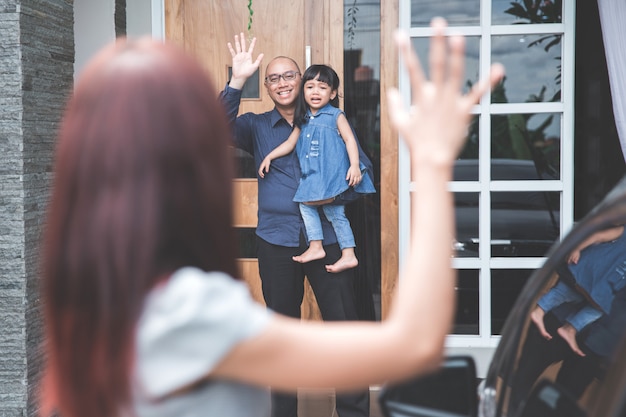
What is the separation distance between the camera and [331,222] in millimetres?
4234

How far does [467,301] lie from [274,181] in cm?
163

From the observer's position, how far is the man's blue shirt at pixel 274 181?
422 cm

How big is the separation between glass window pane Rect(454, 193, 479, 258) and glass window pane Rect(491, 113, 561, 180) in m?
0.22

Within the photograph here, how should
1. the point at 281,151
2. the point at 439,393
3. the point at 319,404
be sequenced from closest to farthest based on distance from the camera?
the point at 439,393 → the point at 281,151 → the point at 319,404

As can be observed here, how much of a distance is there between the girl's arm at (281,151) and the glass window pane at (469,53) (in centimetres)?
123

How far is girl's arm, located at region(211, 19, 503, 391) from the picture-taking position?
45.6 inches

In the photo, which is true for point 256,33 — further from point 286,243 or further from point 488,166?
point 488,166

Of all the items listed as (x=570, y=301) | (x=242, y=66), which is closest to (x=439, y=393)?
(x=570, y=301)

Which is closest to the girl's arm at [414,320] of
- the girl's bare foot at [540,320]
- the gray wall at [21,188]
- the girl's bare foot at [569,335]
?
the girl's bare foot at [540,320]

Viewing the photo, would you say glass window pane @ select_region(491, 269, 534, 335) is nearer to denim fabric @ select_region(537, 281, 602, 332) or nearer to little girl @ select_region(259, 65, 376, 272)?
little girl @ select_region(259, 65, 376, 272)

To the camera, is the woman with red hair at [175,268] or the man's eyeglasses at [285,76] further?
the man's eyeglasses at [285,76]

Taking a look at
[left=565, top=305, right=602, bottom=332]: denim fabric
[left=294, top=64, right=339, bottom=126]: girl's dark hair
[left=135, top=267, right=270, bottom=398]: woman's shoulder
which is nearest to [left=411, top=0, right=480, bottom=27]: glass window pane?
[left=294, top=64, right=339, bottom=126]: girl's dark hair

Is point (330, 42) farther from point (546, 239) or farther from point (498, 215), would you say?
point (546, 239)

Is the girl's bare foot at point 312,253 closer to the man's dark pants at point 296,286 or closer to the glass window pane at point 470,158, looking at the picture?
the man's dark pants at point 296,286
